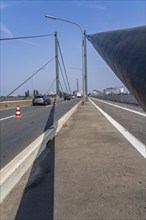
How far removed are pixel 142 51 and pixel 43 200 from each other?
4.98 m

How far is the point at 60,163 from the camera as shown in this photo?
863cm

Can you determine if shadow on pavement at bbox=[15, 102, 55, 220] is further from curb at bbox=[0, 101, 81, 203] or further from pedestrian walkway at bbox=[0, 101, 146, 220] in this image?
curb at bbox=[0, 101, 81, 203]

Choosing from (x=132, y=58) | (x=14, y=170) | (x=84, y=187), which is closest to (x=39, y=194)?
(x=14, y=170)

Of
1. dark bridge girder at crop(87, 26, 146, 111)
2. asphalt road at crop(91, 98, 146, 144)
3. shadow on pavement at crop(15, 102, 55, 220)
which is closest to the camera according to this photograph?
dark bridge girder at crop(87, 26, 146, 111)

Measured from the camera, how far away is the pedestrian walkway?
5020 mm

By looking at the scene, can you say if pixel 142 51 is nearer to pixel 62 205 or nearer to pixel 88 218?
pixel 88 218

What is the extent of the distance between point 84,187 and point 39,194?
86 cm

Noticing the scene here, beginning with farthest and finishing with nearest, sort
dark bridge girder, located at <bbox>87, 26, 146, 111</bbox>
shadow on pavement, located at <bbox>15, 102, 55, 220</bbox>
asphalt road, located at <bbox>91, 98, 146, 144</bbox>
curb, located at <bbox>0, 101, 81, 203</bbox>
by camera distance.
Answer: asphalt road, located at <bbox>91, 98, 146, 144</bbox> → curb, located at <bbox>0, 101, 81, 203</bbox> → shadow on pavement, located at <bbox>15, 102, 55, 220</bbox> → dark bridge girder, located at <bbox>87, 26, 146, 111</bbox>

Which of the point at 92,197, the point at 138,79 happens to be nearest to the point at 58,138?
the point at 92,197

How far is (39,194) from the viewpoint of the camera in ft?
19.6

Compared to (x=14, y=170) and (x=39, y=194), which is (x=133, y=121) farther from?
(x=39, y=194)

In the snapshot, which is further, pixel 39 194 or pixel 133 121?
pixel 133 121

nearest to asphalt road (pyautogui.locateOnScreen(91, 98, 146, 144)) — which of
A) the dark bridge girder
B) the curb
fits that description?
the curb

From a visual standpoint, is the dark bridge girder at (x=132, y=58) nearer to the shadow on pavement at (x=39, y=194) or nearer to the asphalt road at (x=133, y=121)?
the asphalt road at (x=133, y=121)
